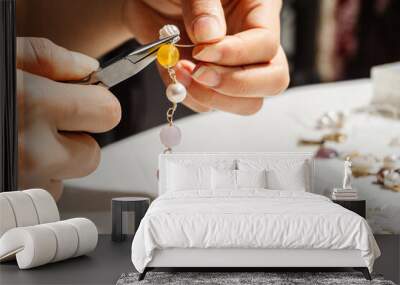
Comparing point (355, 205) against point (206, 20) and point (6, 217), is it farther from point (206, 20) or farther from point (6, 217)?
point (6, 217)

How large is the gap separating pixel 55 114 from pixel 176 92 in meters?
1.39

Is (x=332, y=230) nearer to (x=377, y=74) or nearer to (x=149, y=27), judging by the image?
(x=377, y=74)

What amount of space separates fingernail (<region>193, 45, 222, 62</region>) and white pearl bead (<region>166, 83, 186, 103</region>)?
410 millimetres

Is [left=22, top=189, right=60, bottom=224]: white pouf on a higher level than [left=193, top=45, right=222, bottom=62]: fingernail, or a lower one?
lower

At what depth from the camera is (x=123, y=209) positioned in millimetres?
6004

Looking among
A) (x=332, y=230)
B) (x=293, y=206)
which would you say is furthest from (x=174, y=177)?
(x=332, y=230)

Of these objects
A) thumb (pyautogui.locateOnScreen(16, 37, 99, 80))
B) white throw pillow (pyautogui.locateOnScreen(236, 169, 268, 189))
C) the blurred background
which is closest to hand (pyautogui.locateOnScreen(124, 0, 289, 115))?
the blurred background

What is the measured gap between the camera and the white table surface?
6461 mm

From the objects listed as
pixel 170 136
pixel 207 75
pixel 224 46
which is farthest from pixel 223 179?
pixel 224 46

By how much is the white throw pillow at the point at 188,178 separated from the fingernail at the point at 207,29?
4.17 feet

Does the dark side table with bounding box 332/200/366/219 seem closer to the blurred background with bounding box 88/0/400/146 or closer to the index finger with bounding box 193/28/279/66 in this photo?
the blurred background with bounding box 88/0/400/146

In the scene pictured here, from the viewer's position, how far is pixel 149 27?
21.5ft

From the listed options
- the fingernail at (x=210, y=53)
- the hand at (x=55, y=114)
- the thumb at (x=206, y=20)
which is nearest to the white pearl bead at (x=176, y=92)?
the fingernail at (x=210, y=53)

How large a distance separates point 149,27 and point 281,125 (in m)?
1.66
